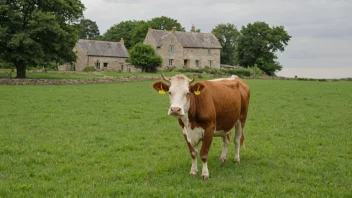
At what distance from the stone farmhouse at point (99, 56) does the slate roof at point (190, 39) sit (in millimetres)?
7697

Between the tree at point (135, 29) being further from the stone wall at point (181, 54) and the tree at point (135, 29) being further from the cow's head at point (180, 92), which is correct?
the cow's head at point (180, 92)

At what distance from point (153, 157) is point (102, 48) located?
64.7 m

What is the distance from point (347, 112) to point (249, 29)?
6794 cm

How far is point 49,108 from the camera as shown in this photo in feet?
64.3

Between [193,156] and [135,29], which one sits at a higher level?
[135,29]

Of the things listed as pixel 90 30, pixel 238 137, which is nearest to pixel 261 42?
pixel 90 30

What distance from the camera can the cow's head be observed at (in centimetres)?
724

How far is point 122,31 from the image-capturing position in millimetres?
105312

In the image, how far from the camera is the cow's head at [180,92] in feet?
23.8

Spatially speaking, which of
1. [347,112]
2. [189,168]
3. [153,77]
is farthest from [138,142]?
[153,77]

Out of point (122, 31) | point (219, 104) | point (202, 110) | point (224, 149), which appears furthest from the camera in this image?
point (122, 31)

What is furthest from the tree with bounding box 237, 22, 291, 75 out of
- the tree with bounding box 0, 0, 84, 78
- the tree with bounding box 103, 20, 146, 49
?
the tree with bounding box 0, 0, 84, 78

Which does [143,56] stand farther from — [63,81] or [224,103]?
[224,103]

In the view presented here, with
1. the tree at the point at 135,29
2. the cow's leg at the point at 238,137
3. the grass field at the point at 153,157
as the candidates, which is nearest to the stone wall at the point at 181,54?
the tree at the point at 135,29
